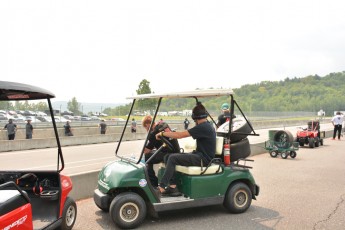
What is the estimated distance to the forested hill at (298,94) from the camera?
98375mm

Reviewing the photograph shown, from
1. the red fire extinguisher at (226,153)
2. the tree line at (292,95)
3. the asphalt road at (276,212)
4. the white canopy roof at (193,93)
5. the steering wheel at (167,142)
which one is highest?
the tree line at (292,95)

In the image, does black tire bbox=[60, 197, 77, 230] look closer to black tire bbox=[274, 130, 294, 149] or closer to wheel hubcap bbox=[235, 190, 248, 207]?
wheel hubcap bbox=[235, 190, 248, 207]

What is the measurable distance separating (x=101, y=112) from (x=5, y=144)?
16816 millimetres

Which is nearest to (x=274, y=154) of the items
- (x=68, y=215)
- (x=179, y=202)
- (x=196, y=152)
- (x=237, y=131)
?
(x=237, y=131)

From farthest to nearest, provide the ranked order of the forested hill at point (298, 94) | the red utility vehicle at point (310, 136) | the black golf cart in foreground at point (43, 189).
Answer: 1. the forested hill at point (298, 94)
2. the red utility vehicle at point (310, 136)
3. the black golf cart in foreground at point (43, 189)

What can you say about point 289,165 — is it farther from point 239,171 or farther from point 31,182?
point 31,182

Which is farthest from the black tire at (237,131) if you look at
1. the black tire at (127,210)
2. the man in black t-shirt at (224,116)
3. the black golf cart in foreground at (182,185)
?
the black tire at (127,210)

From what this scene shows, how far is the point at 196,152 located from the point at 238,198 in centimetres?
123

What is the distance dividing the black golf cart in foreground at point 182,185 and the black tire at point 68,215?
61 cm

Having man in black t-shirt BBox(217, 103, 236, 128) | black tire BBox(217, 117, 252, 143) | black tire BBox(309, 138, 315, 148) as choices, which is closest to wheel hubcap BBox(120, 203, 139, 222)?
black tire BBox(217, 117, 252, 143)

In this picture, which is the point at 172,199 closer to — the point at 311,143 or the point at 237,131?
the point at 237,131

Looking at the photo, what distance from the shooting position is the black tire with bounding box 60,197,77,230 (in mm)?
5470

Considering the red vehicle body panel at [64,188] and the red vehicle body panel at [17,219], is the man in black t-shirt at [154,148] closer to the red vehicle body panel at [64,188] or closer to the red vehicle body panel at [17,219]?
the red vehicle body panel at [64,188]

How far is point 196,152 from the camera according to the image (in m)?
6.90
